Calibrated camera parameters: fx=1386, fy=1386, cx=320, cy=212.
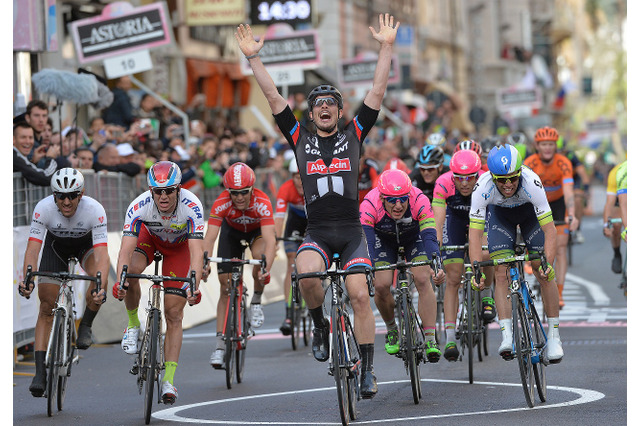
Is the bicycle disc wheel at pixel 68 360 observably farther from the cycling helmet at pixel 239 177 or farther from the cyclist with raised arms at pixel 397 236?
the cyclist with raised arms at pixel 397 236

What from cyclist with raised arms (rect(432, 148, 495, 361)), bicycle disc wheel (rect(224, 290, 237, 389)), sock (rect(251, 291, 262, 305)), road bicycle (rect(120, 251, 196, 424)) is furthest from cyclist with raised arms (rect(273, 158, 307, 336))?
road bicycle (rect(120, 251, 196, 424))

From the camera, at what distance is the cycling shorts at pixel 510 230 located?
1103 centimetres

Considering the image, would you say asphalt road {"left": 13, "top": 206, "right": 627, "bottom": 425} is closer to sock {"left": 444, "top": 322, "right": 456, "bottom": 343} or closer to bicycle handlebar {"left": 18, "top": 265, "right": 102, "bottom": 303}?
sock {"left": 444, "top": 322, "right": 456, "bottom": 343}

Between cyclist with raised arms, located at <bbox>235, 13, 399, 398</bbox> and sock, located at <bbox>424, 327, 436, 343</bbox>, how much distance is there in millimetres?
1645

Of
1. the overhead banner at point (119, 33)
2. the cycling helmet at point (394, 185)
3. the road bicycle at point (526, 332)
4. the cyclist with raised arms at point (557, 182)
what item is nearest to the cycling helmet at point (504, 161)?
the road bicycle at point (526, 332)

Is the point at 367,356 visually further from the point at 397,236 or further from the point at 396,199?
the point at 397,236

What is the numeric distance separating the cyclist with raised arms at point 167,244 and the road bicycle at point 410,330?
1.56m

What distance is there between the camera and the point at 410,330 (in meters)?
10.7

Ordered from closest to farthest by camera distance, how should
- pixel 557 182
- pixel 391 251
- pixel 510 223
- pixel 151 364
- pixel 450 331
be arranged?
pixel 151 364 → pixel 510 223 → pixel 391 251 → pixel 450 331 → pixel 557 182

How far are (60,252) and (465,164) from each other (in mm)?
3663

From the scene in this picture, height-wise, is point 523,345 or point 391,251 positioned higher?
point 391,251

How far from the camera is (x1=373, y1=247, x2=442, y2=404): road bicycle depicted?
10578 millimetres

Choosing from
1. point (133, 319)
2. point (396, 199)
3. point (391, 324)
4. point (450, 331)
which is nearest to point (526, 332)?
point (391, 324)

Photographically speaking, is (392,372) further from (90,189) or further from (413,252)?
(90,189)
